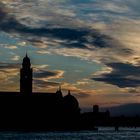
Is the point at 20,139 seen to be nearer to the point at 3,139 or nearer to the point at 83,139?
the point at 3,139

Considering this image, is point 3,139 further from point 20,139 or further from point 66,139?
point 66,139

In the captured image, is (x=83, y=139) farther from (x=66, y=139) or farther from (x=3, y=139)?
(x=3, y=139)

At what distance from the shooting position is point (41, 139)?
131125mm

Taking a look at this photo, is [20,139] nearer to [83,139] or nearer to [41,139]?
[41,139]

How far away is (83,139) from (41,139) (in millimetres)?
10595

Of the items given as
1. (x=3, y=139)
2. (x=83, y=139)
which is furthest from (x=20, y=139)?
(x=83, y=139)

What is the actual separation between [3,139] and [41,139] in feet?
24.0

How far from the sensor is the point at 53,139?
133125mm

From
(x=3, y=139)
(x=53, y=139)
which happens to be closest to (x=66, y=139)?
(x=53, y=139)

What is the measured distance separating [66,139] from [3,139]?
12.7 m

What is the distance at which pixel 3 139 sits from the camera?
130 metres

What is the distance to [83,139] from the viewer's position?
452ft

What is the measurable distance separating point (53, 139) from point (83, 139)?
757cm

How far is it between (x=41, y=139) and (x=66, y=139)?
589cm
